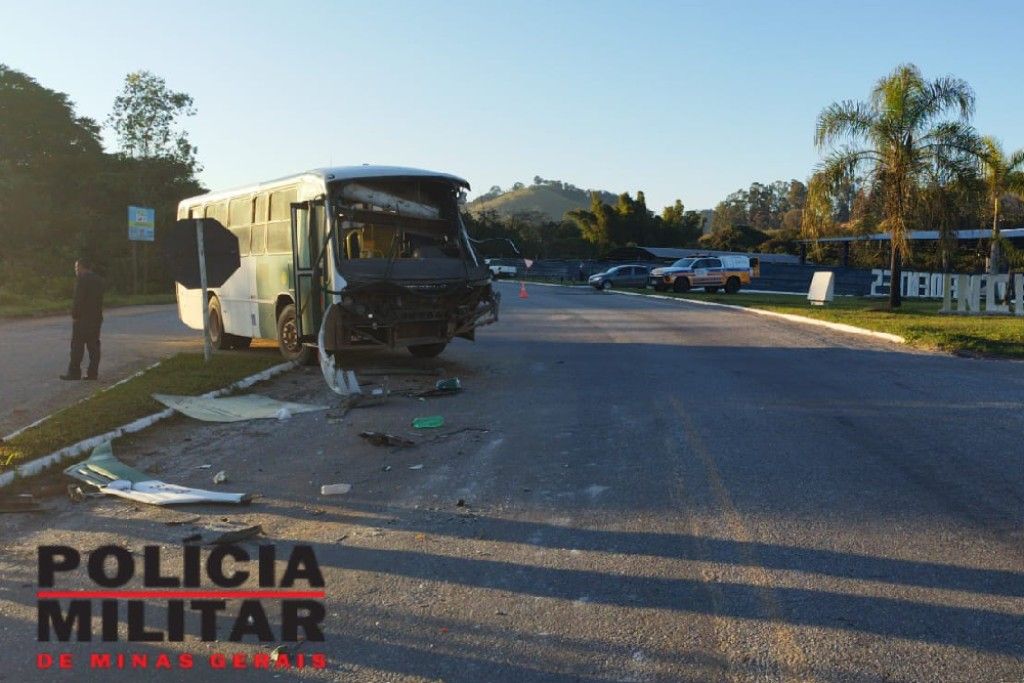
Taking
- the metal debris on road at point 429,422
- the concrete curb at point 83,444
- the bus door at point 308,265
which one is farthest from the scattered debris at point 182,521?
the bus door at point 308,265

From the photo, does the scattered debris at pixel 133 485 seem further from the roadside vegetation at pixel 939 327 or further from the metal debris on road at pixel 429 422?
the roadside vegetation at pixel 939 327

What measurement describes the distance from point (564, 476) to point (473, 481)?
72 centimetres

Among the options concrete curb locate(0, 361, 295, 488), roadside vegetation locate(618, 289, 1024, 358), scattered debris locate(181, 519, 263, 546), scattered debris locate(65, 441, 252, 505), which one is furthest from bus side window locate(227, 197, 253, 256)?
roadside vegetation locate(618, 289, 1024, 358)

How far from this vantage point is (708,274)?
44.3 m

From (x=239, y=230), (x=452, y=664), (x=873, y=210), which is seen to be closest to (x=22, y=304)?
(x=239, y=230)

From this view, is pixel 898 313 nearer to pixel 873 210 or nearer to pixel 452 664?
pixel 873 210

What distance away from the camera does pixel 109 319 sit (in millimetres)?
28016

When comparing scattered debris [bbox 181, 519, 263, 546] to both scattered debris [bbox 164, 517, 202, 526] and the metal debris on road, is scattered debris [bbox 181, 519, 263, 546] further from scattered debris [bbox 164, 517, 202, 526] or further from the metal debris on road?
the metal debris on road

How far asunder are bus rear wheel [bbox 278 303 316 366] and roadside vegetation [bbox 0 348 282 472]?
0.37m

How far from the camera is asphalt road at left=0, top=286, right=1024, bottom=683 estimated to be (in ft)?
13.6

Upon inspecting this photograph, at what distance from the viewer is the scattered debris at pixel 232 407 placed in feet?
34.0

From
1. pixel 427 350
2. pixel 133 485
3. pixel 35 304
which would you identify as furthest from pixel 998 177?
pixel 35 304

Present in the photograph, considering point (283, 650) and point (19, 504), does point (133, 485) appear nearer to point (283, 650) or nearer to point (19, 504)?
point (19, 504)

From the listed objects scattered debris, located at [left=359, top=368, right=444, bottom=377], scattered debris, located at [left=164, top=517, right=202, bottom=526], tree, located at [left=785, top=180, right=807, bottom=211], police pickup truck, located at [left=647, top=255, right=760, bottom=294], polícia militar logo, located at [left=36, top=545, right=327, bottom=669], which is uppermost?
tree, located at [left=785, top=180, right=807, bottom=211]
